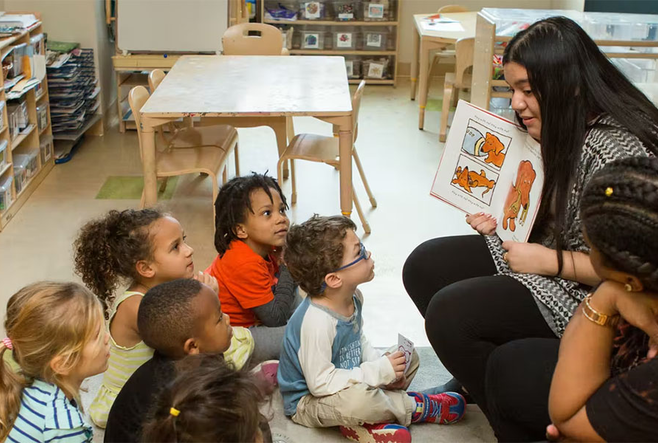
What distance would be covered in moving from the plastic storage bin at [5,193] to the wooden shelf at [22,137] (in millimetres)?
183

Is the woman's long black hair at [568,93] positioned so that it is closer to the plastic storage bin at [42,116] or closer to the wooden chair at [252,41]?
the wooden chair at [252,41]

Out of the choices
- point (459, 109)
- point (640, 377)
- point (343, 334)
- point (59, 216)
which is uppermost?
point (459, 109)

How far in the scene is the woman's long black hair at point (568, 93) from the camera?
5.72ft

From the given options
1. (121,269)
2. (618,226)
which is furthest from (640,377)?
(121,269)

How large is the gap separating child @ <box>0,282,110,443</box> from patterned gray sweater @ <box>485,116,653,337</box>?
3.23 feet

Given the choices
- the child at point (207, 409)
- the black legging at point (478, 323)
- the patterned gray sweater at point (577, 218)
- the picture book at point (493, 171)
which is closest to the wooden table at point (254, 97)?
the picture book at point (493, 171)

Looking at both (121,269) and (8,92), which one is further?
(8,92)

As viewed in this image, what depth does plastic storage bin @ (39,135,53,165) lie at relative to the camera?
4.16 meters

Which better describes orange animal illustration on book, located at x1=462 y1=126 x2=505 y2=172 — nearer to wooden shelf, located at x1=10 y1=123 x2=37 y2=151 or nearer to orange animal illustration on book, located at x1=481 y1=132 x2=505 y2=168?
orange animal illustration on book, located at x1=481 y1=132 x2=505 y2=168

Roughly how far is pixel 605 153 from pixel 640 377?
1.99ft

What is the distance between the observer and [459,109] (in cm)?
218

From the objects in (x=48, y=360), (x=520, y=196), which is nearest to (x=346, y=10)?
(x=520, y=196)

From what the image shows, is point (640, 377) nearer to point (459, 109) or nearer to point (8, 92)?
point (459, 109)

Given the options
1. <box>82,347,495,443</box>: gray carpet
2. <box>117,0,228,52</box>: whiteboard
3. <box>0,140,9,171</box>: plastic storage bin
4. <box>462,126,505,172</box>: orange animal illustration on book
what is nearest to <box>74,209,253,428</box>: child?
<box>82,347,495,443</box>: gray carpet
